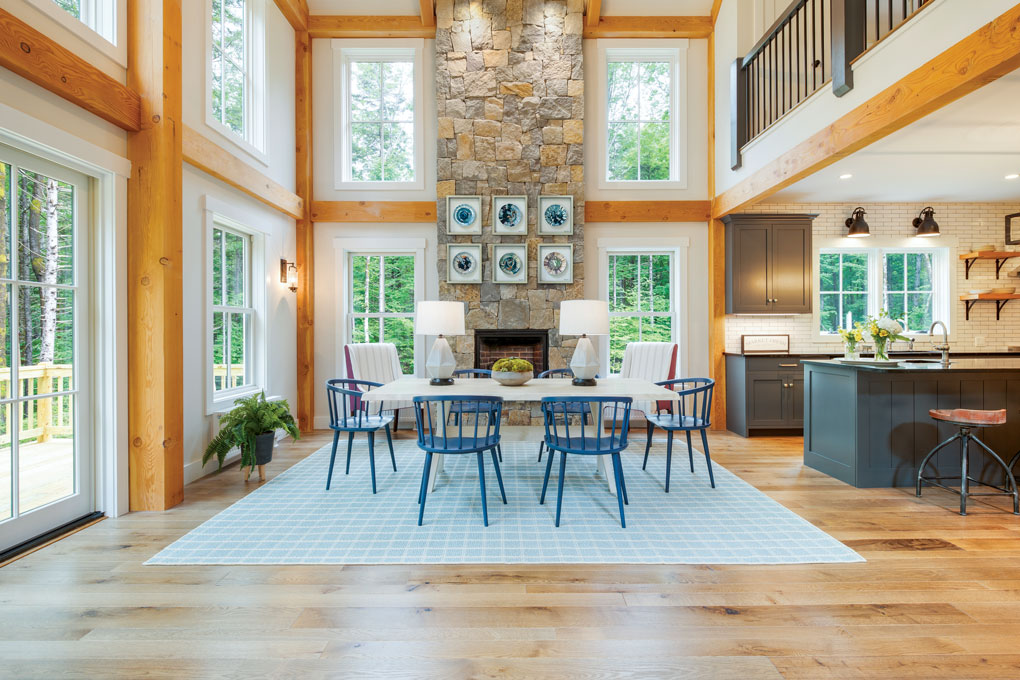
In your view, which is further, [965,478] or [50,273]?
[965,478]

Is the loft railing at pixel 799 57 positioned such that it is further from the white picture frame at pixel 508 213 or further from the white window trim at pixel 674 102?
the white picture frame at pixel 508 213

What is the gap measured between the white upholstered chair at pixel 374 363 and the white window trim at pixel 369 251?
1.98ft

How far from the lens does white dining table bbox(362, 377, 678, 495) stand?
325 cm

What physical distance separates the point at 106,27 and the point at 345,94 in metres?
3.31

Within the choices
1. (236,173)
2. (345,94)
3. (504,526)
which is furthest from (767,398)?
(345,94)

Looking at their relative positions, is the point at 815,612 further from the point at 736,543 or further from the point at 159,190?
→ the point at 159,190

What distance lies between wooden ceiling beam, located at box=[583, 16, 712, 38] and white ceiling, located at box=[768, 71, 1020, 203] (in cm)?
222

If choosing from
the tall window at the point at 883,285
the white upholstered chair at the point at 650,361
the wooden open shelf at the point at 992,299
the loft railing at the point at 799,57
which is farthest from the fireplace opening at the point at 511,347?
the wooden open shelf at the point at 992,299

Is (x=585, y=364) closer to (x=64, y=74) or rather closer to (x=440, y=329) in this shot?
(x=440, y=329)

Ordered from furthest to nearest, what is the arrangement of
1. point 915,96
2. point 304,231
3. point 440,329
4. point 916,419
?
point 304,231 → point 440,329 → point 916,419 → point 915,96

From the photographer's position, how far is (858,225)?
5.86 m

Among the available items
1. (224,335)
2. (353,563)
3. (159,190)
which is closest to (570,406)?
(353,563)

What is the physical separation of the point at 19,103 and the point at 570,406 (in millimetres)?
4057

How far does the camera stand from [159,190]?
3.31 m
